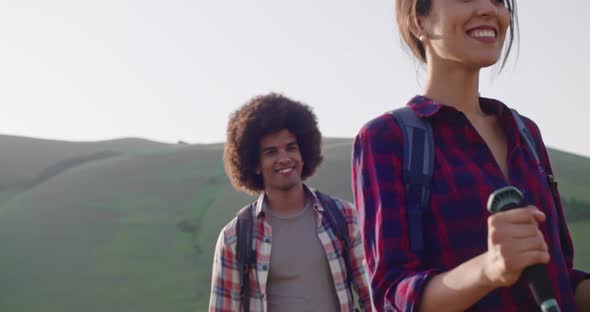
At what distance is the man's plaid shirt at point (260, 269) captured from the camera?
470 centimetres

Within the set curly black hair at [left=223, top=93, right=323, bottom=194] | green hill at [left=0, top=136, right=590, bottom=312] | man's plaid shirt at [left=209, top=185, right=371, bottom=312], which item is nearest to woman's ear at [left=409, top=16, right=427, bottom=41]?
man's plaid shirt at [left=209, top=185, right=371, bottom=312]

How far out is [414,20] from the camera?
6.97 ft

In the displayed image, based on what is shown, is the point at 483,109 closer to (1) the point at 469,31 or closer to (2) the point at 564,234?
(1) the point at 469,31

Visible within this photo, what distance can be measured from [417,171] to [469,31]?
0.40 m

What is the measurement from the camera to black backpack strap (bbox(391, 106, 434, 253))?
1784 mm

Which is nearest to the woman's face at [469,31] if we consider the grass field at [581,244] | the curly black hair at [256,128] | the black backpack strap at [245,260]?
the black backpack strap at [245,260]

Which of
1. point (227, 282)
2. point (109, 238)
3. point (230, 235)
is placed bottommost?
point (109, 238)

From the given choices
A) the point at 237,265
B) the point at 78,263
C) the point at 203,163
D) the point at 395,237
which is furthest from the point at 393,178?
the point at 203,163

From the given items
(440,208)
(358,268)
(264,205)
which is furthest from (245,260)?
(440,208)

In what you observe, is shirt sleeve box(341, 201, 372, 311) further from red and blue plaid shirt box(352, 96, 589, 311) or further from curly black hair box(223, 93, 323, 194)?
red and blue plaid shirt box(352, 96, 589, 311)

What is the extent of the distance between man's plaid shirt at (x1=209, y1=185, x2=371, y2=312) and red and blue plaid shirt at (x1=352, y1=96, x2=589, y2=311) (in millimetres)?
2836

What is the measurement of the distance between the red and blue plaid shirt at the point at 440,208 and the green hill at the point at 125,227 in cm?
2050

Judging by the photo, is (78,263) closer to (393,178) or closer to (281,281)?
(281,281)

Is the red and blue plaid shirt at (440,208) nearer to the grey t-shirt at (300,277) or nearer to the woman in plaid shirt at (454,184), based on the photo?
the woman in plaid shirt at (454,184)
